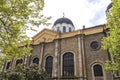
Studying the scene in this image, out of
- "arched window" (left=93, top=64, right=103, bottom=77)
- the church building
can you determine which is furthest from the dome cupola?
"arched window" (left=93, top=64, right=103, bottom=77)

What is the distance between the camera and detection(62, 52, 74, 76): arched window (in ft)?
57.1

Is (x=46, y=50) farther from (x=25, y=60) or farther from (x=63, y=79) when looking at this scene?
(x=63, y=79)

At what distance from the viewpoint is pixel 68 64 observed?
18.0 m

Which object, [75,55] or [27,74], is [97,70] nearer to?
[75,55]

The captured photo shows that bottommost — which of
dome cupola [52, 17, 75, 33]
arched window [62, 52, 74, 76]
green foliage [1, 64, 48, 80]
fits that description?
green foliage [1, 64, 48, 80]

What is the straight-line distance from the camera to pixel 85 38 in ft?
60.0

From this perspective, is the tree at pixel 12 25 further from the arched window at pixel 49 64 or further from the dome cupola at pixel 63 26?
the dome cupola at pixel 63 26

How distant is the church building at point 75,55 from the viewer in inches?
631

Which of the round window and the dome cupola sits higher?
the dome cupola

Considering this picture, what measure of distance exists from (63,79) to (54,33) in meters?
8.13

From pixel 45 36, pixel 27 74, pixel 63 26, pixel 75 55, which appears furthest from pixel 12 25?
pixel 63 26

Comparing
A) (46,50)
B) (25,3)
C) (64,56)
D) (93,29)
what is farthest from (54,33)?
(25,3)

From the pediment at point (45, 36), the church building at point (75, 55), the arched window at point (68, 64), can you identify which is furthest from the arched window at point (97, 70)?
the pediment at point (45, 36)

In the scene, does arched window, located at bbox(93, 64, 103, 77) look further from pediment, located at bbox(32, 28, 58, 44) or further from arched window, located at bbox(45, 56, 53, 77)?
pediment, located at bbox(32, 28, 58, 44)
